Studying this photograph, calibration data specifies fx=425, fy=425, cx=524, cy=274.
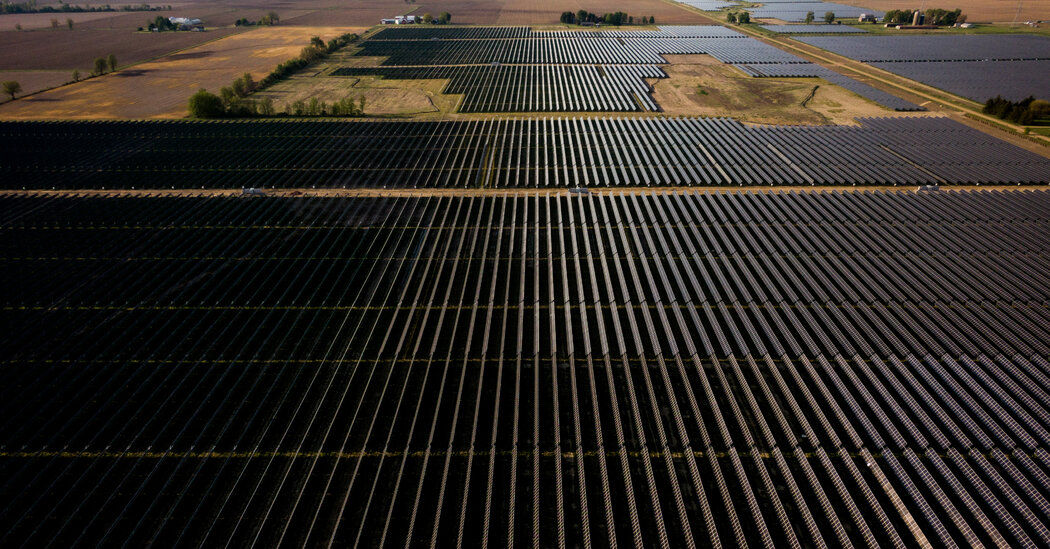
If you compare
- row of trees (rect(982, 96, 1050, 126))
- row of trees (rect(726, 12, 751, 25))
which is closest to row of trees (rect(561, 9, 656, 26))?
row of trees (rect(726, 12, 751, 25))

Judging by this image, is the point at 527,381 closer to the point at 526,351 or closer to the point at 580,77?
the point at 526,351

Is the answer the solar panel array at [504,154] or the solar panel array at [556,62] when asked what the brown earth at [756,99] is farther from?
the solar panel array at [504,154]

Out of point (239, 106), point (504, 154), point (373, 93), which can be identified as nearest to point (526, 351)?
point (504, 154)

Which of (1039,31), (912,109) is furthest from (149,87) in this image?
(1039,31)

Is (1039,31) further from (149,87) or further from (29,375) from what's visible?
(149,87)

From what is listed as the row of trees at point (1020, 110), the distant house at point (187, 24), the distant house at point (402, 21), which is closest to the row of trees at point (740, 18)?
the row of trees at point (1020, 110)
